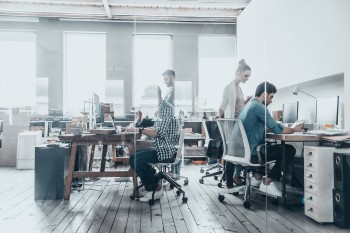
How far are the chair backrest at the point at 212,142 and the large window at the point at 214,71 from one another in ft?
1.79

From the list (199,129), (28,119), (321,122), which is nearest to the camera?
(321,122)

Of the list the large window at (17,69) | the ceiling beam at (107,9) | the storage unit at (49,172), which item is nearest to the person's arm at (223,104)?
the storage unit at (49,172)

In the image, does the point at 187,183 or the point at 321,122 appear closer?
the point at 321,122

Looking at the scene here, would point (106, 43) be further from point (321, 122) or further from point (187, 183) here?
point (321, 122)

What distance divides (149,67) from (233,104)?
3.62 ft

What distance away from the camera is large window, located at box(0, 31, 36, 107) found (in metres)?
3.84

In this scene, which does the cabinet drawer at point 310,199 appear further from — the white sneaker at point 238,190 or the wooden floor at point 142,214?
the white sneaker at point 238,190

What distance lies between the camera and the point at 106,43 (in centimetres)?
410

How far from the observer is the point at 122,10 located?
4824 millimetres

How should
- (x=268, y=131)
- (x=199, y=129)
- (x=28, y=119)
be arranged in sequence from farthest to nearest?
1. (x=28, y=119)
2. (x=199, y=129)
3. (x=268, y=131)

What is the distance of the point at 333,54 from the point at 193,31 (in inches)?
66.9

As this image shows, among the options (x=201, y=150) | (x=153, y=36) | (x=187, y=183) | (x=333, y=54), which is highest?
(x=153, y=36)

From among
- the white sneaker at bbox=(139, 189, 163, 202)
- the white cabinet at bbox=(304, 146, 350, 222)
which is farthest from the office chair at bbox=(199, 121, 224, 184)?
the white cabinet at bbox=(304, 146, 350, 222)

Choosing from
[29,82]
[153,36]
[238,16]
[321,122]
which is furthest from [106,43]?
[321,122]
